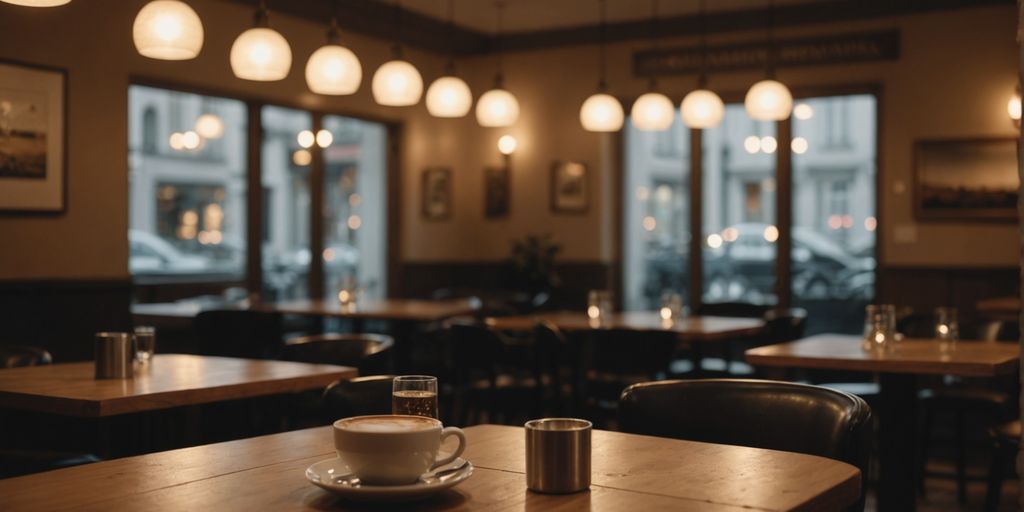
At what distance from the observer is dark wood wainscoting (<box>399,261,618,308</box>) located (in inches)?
368

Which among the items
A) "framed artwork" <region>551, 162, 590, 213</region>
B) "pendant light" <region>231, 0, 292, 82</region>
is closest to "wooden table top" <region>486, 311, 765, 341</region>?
"pendant light" <region>231, 0, 292, 82</region>

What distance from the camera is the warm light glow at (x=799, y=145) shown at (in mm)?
8508

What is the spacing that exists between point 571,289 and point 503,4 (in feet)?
7.70

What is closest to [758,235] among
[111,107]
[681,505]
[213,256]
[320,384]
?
[213,256]

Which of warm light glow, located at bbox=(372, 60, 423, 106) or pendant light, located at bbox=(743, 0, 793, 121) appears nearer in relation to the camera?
warm light glow, located at bbox=(372, 60, 423, 106)

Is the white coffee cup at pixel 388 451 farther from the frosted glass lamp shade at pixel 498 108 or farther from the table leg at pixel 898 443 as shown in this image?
the frosted glass lamp shade at pixel 498 108

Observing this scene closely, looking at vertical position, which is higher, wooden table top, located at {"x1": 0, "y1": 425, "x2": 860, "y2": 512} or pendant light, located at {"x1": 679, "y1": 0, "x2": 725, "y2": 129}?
pendant light, located at {"x1": 679, "y1": 0, "x2": 725, "y2": 129}

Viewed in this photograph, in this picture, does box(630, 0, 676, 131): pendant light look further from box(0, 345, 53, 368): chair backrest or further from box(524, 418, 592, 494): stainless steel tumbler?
box(524, 418, 592, 494): stainless steel tumbler

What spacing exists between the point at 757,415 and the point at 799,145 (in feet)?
21.3

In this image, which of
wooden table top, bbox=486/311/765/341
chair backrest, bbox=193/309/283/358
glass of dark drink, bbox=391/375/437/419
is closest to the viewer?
glass of dark drink, bbox=391/375/437/419

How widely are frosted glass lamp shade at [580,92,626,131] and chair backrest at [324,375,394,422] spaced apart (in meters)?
3.54

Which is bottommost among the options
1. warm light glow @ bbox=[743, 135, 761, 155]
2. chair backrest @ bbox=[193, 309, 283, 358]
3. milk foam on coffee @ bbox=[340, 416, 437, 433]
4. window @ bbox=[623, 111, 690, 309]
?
chair backrest @ bbox=[193, 309, 283, 358]

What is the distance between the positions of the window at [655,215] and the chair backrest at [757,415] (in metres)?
6.70

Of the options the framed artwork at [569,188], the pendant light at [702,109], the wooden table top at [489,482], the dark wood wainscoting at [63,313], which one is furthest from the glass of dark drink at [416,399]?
the framed artwork at [569,188]
